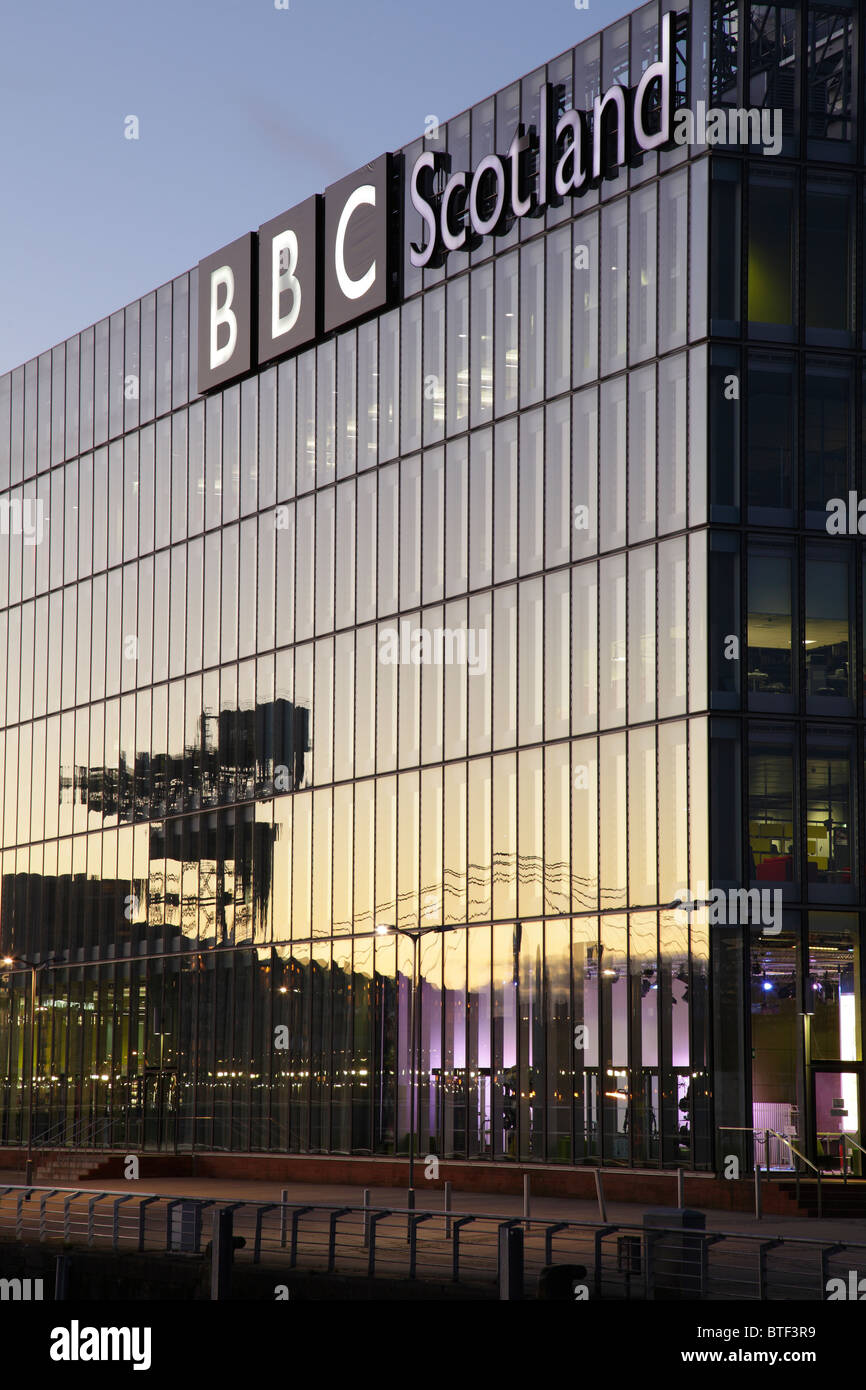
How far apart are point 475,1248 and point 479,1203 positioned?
16.3 meters

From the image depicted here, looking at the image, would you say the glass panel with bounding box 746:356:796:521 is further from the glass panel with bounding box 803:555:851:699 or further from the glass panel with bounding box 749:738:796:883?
the glass panel with bounding box 749:738:796:883

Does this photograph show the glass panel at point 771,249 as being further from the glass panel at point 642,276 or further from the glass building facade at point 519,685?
the glass panel at point 642,276

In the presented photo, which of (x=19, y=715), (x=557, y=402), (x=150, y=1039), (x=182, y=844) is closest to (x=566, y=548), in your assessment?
(x=557, y=402)

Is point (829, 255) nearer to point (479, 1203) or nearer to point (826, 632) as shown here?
point (826, 632)

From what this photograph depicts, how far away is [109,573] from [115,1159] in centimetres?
2184

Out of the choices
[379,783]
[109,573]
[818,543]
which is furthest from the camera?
[109,573]

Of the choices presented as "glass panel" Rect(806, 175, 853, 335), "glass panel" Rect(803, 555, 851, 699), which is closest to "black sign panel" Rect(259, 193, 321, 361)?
"glass panel" Rect(806, 175, 853, 335)

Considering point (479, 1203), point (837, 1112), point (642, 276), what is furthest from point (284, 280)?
point (837, 1112)

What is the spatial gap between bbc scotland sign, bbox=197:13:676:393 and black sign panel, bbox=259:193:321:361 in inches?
1.2

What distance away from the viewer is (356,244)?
6166 centimetres

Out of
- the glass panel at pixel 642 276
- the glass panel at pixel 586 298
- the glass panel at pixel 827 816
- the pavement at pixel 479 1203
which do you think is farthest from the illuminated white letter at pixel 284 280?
the pavement at pixel 479 1203

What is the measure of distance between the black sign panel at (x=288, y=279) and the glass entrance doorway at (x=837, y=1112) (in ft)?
93.1
